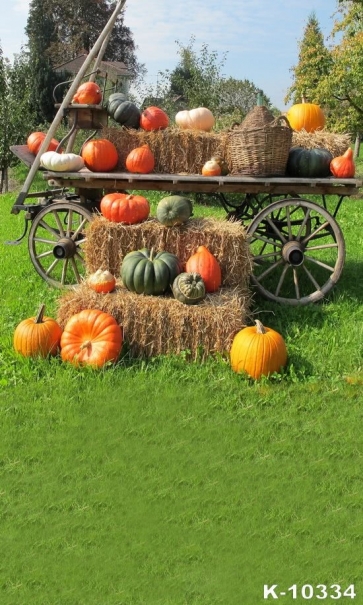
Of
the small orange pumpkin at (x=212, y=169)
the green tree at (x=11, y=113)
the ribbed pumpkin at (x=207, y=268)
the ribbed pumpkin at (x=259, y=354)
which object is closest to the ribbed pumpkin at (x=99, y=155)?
the small orange pumpkin at (x=212, y=169)

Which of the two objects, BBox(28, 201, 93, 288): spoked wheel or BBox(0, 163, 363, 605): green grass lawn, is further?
BBox(28, 201, 93, 288): spoked wheel

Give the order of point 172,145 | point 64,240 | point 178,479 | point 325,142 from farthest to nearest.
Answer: point 172,145 → point 64,240 → point 325,142 → point 178,479

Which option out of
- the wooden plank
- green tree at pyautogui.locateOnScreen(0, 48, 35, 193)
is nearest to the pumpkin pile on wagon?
the wooden plank

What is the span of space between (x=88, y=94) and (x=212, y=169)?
5.51 ft

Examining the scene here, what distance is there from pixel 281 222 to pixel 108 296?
2.27 m

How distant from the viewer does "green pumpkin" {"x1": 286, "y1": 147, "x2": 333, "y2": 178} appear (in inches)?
231

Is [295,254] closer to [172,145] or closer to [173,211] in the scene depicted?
[173,211]

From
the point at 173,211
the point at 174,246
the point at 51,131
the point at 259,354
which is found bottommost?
the point at 259,354

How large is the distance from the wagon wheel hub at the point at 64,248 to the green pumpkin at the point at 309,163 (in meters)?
2.30

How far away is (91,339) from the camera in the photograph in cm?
480

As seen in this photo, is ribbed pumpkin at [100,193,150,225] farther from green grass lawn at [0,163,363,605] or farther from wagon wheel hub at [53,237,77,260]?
green grass lawn at [0,163,363,605]

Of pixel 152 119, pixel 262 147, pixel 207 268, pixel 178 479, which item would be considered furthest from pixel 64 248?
pixel 178 479

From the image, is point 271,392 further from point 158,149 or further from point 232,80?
point 232,80

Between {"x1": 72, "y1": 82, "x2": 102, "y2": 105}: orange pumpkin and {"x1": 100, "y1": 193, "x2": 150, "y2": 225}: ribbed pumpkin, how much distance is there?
1.48 meters
